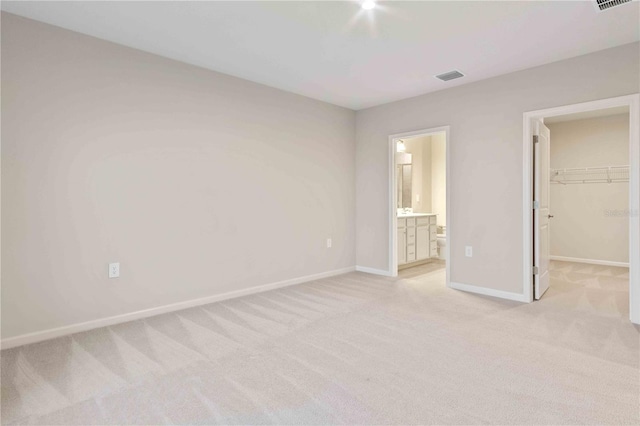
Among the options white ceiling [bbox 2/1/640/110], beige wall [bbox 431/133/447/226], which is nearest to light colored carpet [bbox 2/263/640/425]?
white ceiling [bbox 2/1/640/110]

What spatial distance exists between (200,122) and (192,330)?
1.98 m

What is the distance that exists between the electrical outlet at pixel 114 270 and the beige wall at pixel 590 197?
661 centimetres

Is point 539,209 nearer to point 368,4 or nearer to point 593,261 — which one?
point 368,4

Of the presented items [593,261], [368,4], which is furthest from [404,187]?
[368,4]

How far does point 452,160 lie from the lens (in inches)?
165

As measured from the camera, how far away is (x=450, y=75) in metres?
3.74

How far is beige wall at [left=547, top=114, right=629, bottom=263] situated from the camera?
17.9 feet

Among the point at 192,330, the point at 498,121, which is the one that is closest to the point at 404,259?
the point at 498,121

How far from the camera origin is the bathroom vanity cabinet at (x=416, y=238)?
5.16 meters

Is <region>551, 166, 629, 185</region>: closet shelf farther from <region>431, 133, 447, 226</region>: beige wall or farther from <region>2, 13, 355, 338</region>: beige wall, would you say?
<region>2, 13, 355, 338</region>: beige wall

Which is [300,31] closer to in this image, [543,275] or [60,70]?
[60,70]

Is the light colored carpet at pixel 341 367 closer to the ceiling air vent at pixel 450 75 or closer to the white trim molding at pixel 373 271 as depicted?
the white trim molding at pixel 373 271

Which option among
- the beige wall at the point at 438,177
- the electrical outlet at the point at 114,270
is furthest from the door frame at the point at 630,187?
the electrical outlet at the point at 114,270

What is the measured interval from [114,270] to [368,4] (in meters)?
2.89
